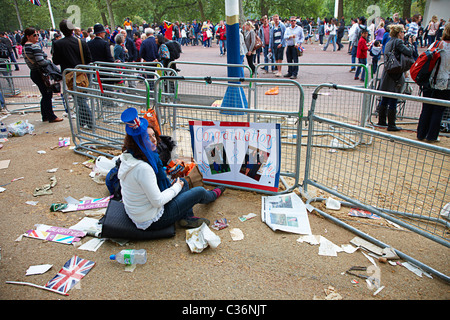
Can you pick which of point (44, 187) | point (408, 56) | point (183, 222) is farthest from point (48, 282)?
point (408, 56)

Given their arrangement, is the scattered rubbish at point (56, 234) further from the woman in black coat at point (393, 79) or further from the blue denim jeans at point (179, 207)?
the woman in black coat at point (393, 79)

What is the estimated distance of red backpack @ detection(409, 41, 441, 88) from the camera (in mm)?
6094

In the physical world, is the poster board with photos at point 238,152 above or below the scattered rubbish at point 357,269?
above

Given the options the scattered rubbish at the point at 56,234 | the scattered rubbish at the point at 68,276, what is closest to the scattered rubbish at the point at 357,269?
the scattered rubbish at the point at 68,276

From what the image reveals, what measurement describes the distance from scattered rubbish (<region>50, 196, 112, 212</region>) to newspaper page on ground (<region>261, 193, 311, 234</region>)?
83.5 inches

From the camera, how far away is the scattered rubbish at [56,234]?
361cm

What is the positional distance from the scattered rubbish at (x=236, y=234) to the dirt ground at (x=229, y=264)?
0.05 metres

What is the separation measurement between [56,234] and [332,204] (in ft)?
10.9

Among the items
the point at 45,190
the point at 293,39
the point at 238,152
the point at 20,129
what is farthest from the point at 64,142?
the point at 293,39

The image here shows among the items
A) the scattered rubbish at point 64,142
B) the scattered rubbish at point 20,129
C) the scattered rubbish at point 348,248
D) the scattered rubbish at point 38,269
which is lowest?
the scattered rubbish at point 348,248

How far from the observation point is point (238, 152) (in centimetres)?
430

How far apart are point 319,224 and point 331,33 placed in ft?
74.8

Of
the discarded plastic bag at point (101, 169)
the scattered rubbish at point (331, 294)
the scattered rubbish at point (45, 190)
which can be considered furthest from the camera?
the discarded plastic bag at point (101, 169)

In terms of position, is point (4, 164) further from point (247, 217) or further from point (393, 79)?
point (393, 79)
